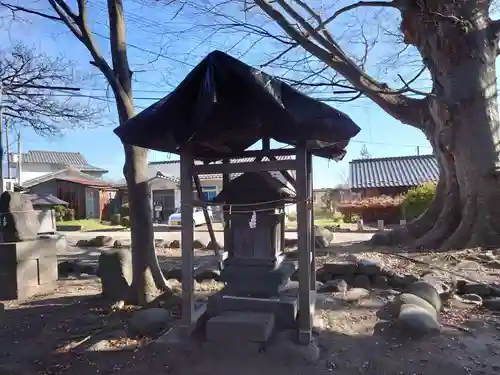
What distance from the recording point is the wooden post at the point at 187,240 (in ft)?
12.7

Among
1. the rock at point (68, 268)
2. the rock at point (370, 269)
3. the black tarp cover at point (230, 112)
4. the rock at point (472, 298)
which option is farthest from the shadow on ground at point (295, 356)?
the rock at point (68, 268)

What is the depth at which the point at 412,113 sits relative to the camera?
993 cm

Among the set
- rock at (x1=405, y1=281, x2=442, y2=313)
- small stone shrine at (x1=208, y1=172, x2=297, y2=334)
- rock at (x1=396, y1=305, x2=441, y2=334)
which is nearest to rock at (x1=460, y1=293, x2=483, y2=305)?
rock at (x1=405, y1=281, x2=442, y2=313)

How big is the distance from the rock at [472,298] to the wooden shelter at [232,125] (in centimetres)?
272

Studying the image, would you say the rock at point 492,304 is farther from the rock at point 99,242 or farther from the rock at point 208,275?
the rock at point 99,242

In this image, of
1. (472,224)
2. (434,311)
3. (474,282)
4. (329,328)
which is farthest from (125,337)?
(472,224)

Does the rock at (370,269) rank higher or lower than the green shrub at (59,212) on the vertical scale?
lower

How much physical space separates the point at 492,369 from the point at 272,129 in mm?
2835

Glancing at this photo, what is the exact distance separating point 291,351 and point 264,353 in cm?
25

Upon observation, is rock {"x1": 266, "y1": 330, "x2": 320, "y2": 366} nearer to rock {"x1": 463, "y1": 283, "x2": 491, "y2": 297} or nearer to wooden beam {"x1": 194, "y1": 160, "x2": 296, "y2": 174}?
wooden beam {"x1": 194, "y1": 160, "x2": 296, "y2": 174}

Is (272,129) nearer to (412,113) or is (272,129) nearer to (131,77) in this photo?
(131,77)

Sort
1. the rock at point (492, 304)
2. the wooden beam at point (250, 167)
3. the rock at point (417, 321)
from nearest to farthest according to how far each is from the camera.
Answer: the wooden beam at point (250, 167), the rock at point (417, 321), the rock at point (492, 304)

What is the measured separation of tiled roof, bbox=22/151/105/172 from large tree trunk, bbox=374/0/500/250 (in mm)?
46577

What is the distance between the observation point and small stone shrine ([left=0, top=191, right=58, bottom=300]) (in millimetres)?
6098
